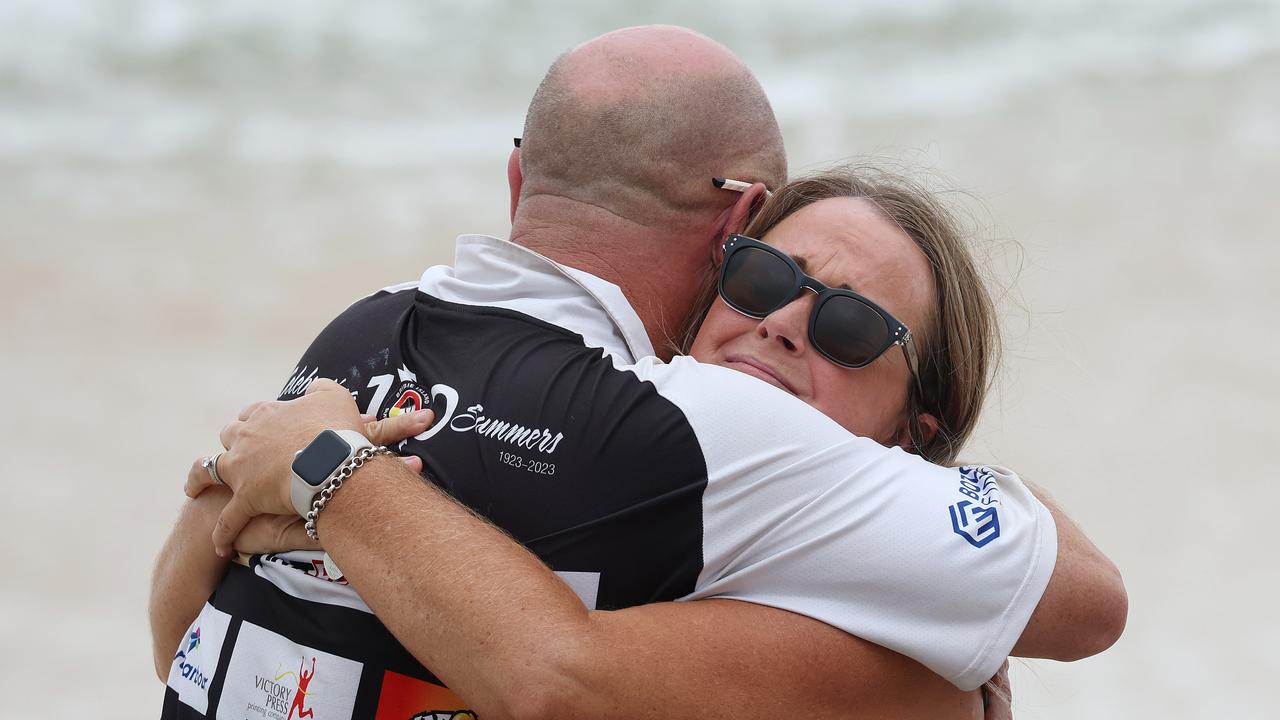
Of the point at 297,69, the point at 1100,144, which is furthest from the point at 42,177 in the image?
the point at 1100,144

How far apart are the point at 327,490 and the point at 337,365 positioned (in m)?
0.42

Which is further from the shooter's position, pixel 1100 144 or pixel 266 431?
pixel 1100 144

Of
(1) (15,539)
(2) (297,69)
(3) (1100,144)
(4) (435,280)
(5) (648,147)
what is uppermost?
(5) (648,147)

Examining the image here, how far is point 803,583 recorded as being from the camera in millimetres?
2105

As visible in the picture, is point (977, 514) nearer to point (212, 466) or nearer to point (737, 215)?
point (737, 215)

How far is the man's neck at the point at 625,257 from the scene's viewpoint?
259 centimetres

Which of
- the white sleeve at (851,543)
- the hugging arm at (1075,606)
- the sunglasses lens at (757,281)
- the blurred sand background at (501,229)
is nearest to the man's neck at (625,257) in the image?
the sunglasses lens at (757,281)

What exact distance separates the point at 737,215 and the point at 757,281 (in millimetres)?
273

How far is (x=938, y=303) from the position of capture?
2.69 metres

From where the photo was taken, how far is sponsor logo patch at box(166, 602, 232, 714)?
2.36 metres

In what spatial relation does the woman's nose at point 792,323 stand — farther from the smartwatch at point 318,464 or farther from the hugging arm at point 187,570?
the hugging arm at point 187,570

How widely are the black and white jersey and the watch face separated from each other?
6.5 inches

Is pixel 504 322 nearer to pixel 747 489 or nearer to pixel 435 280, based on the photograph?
pixel 435 280

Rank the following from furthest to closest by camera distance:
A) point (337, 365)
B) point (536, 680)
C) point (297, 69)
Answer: point (297, 69) < point (337, 365) < point (536, 680)
